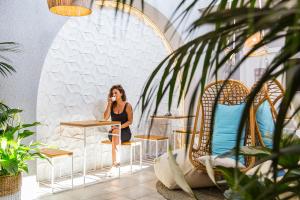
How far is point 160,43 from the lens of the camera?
6.91 meters

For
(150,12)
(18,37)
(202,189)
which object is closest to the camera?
(202,189)

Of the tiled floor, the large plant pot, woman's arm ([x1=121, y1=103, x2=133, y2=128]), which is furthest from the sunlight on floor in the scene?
the large plant pot

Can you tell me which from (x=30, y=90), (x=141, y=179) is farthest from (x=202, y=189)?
(x=30, y=90)

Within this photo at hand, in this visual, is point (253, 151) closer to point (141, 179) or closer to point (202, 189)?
point (202, 189)

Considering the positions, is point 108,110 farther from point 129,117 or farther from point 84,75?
point 84,75

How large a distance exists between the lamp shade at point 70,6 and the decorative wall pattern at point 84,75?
2.20ft

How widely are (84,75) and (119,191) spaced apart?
2183 millimetres

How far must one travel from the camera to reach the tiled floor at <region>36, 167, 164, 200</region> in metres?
3.86

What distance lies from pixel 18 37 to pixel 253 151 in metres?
3.89

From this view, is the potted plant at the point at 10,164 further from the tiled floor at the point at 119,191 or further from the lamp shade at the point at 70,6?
the lamp shade at the point at 70,6

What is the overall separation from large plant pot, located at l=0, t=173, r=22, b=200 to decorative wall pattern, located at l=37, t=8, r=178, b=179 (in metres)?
1.69

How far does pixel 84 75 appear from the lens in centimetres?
541

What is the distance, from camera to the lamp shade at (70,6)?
361 cm

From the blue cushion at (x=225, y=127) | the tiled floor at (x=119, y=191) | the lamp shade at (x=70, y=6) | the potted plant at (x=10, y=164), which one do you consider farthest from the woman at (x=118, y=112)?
the blue cushion at (x=225, y=127)
